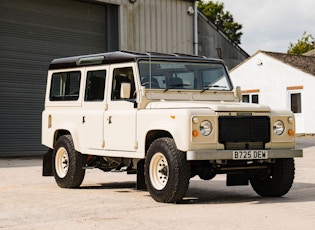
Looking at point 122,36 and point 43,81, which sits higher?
point 122,36

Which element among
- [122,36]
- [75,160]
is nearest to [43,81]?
[122,36]

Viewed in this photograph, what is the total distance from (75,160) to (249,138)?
129 inches

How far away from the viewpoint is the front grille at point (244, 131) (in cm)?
939

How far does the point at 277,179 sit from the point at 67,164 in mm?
3605

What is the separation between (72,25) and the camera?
77.3 feet

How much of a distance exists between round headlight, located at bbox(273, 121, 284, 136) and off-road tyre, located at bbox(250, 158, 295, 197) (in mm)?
469

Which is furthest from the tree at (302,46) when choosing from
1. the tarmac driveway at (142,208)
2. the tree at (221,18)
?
the tarmac driveway at (142,208)

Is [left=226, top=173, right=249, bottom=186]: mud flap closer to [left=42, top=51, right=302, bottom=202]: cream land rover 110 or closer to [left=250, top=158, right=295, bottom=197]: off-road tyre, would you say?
Result: [left=42, top=51, right=302, bottom=202]: cream land rover 110

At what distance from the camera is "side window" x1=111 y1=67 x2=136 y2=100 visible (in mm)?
10531

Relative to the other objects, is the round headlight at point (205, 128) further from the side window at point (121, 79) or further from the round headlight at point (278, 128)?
the side window at point (121, 79)

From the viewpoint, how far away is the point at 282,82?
125 ft

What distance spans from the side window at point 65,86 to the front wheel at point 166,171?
266 cm

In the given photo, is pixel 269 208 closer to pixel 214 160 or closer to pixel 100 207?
pixel 214 160

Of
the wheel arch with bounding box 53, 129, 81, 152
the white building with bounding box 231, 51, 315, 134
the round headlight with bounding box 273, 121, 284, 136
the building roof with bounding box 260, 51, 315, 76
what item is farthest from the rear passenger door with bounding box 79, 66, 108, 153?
the building roof with bounding box 260, 51, 315, 76
